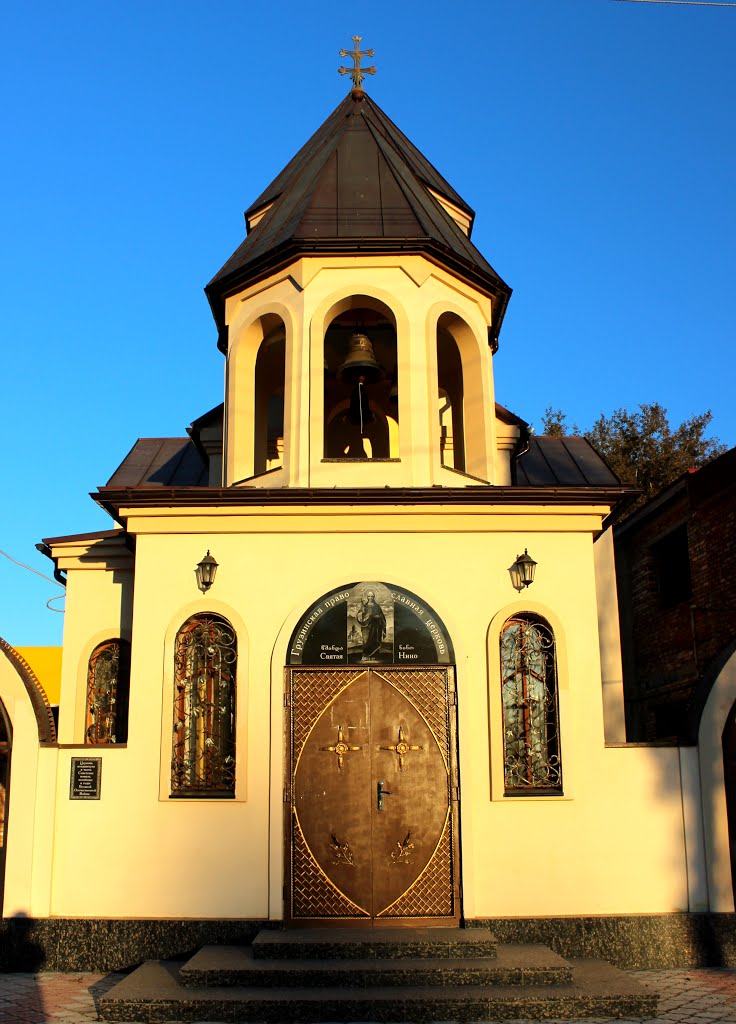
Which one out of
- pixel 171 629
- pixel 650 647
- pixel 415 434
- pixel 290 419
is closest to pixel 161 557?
pixel 171 629

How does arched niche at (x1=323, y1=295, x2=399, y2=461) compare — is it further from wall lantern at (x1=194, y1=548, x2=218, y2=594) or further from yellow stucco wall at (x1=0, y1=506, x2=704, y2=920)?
wall lantern at (x1=194, y1=548, x2=218, y2=594)

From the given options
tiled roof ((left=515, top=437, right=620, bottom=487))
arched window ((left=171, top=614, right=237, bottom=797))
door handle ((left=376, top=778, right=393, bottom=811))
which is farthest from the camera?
tiled roof ((left=515, top=437, right=620, bottom=487))

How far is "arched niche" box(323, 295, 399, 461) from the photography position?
36.0 ft

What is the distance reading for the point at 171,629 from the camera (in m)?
9.43

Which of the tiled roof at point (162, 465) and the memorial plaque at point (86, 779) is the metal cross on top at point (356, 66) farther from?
the memorial plaque at point (86, 779)

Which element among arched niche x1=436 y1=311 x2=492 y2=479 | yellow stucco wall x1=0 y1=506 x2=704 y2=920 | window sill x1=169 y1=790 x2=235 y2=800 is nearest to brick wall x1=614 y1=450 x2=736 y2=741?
yellow stucco wall x1=0 y1=506 x2=704 y2=920

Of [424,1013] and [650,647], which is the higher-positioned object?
[650,647]

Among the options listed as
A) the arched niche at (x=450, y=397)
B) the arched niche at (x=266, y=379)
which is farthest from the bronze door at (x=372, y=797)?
the arched niche at (x=266, y=379)

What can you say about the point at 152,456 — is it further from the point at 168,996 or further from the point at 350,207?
the point at 168,996

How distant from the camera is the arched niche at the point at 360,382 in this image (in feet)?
36.0

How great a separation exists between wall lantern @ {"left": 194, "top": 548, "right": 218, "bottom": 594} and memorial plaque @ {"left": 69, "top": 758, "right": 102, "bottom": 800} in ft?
6.05

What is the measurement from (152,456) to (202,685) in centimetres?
527

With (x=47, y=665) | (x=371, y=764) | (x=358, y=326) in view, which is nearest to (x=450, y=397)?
(x=358, y=326)

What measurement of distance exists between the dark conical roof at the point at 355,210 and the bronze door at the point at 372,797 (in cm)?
456
